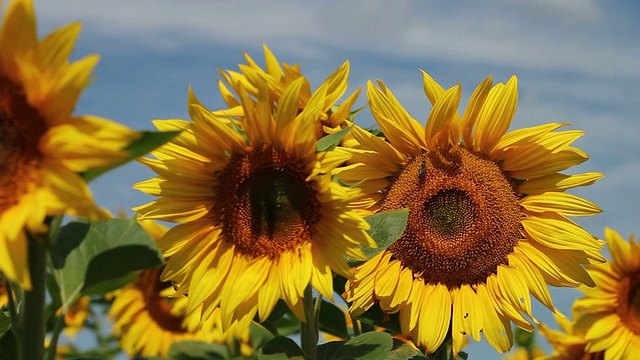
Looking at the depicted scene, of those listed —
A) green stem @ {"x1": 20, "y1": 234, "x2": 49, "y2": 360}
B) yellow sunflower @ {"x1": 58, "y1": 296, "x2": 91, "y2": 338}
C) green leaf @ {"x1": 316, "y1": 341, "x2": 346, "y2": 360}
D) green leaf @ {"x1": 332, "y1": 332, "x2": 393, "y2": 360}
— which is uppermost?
green stem @ {"x1": 20, "y1": 234, "x2": 49, "y2": 360}

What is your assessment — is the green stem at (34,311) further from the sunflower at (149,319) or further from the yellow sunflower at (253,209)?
the sunflower at (149,319)

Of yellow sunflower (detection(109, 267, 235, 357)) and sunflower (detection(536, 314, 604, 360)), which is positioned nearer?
sunflower (detection(536, 314, 604, 360))

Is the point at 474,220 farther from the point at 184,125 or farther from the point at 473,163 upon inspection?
the point at 184,125

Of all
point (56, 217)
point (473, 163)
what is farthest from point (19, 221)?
point (473, 163)

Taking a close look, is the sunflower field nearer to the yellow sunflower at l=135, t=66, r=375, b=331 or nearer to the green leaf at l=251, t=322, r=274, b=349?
the yellow sunflower at l=135, t=66, r=375, b=331

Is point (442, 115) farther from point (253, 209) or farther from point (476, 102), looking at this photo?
point (253, 209)

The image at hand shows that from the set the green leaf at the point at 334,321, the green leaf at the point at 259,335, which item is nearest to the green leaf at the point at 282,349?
the green leaf at the point at 334,321

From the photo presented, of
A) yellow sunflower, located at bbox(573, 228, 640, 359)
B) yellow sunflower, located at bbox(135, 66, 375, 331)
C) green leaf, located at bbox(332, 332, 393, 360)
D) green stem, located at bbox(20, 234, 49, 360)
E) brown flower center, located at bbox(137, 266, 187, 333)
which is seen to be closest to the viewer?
green stem, located at bbox(20, 234, 49, 360)

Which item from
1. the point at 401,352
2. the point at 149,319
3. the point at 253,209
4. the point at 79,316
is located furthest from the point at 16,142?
the point at 79,316

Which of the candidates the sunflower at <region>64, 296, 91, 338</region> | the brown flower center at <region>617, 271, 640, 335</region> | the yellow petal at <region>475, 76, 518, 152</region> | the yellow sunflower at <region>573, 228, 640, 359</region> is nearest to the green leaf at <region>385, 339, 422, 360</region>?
the yellow petal at <region>475, 76, 518, 152</region>
